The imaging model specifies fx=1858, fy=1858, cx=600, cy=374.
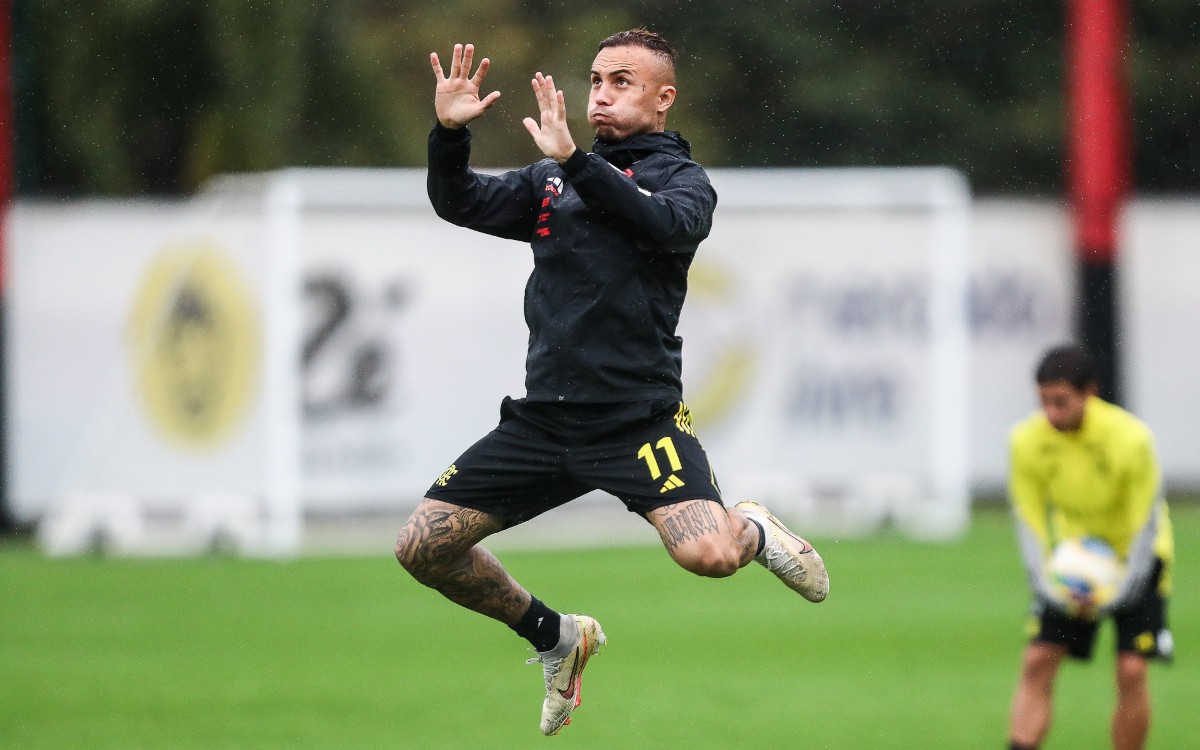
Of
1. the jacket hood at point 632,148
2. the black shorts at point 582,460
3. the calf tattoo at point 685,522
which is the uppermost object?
the jacket hood at point 632,148

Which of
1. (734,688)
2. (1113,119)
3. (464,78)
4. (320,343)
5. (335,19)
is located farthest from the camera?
(335,19)

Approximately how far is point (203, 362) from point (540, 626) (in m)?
10.9

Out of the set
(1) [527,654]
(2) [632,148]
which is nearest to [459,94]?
(2) [632,148]

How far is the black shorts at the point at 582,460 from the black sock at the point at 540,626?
1.59 ft

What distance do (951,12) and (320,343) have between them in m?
10.5

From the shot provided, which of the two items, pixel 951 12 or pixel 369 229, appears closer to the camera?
pixel 369 229

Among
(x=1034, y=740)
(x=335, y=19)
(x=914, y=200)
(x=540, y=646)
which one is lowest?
(x=1034, y=740)

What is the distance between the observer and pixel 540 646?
7184mm

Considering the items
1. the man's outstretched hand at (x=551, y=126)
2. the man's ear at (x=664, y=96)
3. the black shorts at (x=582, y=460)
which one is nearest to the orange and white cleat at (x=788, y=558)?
the black shorts at (x=582, y=460)

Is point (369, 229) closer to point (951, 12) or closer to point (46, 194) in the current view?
point (46, 194)

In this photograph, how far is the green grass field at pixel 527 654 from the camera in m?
10.3

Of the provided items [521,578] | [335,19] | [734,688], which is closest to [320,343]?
[521,578]

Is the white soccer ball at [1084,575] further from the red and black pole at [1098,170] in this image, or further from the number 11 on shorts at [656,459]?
the red and black pole at [1098,170]

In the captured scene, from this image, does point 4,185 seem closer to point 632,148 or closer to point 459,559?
point 459,559
